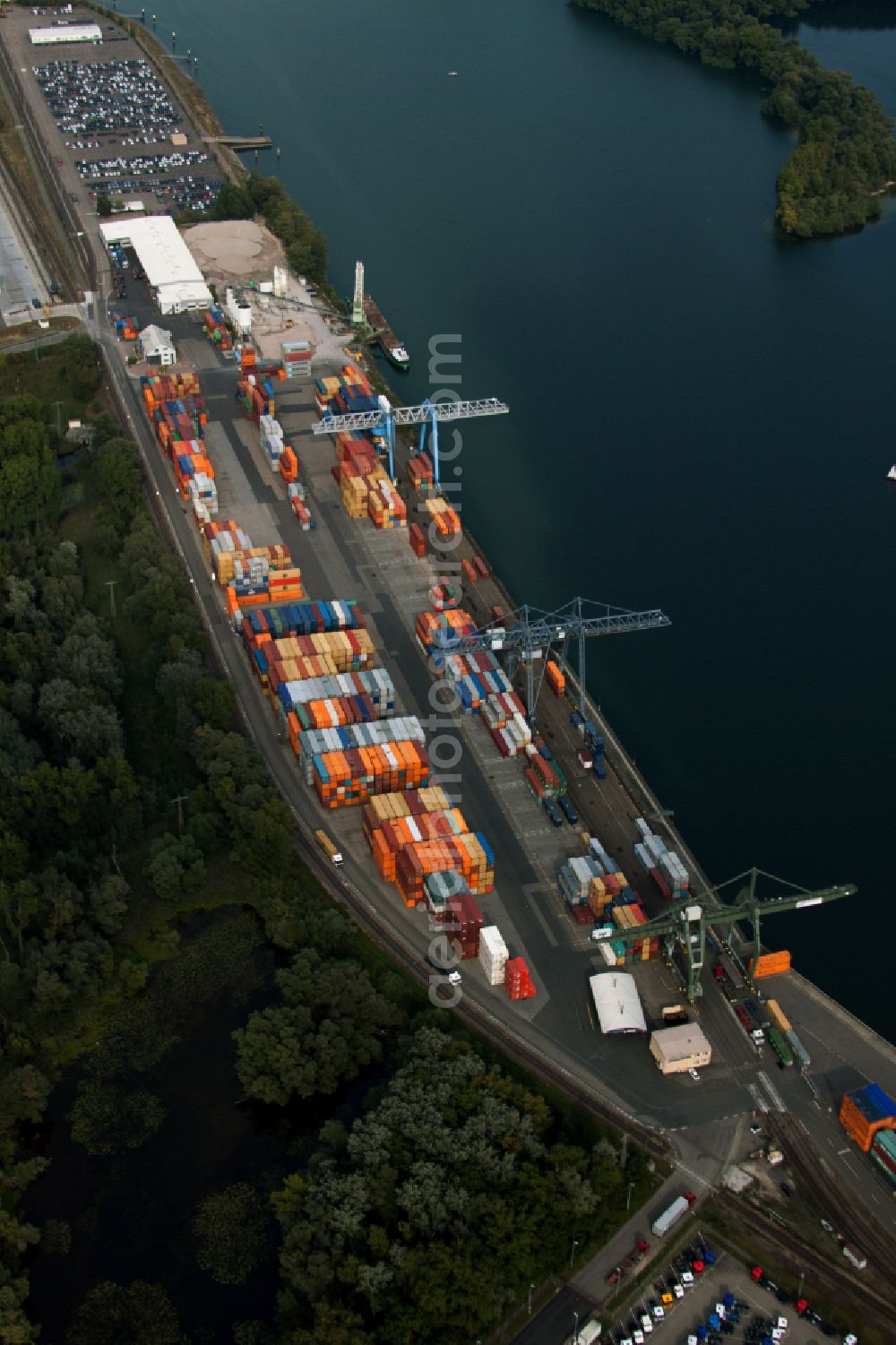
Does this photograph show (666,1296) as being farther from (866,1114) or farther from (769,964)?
(769,964)

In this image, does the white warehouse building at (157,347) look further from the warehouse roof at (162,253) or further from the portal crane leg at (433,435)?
the portal crane leg at (433,435)

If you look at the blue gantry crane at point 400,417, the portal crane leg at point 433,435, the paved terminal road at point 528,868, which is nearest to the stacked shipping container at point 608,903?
the paved terminal road at point 528,868

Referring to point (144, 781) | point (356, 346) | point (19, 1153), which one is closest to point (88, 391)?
point (356, 346)

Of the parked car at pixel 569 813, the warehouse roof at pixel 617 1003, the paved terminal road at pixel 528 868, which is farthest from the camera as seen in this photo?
the parked car at pixel 569 813

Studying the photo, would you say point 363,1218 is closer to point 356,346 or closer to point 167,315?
point 356,346

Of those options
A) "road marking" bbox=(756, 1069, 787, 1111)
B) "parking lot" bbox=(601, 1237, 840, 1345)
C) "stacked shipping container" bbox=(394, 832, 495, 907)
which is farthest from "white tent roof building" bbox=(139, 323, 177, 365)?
"parking lot" bbox=(601, 1237, 840, 1345)

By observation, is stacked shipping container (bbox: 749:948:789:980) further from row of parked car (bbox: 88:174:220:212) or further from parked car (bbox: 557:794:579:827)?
row of parked car (bbox: 88:174:220:212)
